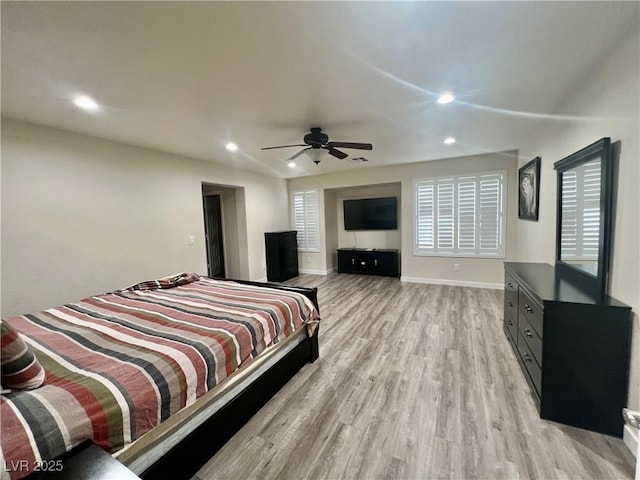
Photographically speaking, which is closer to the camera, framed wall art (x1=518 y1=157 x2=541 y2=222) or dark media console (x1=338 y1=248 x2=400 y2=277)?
framed wall art (x1=518 y1=157 x2=541 y2=222)

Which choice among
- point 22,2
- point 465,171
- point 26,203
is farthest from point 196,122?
point 465,171

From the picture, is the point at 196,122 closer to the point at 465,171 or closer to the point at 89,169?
the point at 89,169

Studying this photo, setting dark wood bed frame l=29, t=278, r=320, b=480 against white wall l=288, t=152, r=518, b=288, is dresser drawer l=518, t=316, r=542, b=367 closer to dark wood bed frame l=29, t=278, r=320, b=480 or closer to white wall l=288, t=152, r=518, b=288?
dark wood bed frame l=29, t=278, r=320, b=480

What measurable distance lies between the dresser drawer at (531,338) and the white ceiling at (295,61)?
1.94 metres

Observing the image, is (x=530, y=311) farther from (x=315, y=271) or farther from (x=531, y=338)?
(x=315, y=271)

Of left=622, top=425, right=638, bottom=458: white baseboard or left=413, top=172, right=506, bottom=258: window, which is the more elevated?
left=413, top=172, right=506, bottom=258: window

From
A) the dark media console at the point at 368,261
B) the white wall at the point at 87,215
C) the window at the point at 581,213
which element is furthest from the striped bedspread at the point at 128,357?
the dark media console at the point at 368,261

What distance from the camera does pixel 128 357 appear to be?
141cm

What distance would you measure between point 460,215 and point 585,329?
348cm

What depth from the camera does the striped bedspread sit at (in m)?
0.98

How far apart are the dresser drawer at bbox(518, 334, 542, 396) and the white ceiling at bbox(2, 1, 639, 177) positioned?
2116 millimetres

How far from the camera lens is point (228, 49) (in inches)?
64.5

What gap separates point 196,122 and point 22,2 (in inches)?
60.8

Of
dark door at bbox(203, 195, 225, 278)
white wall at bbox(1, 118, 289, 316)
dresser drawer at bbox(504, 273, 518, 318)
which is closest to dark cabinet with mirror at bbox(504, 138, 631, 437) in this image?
dresser drawer at bbox(504, 273, 518, 318)
